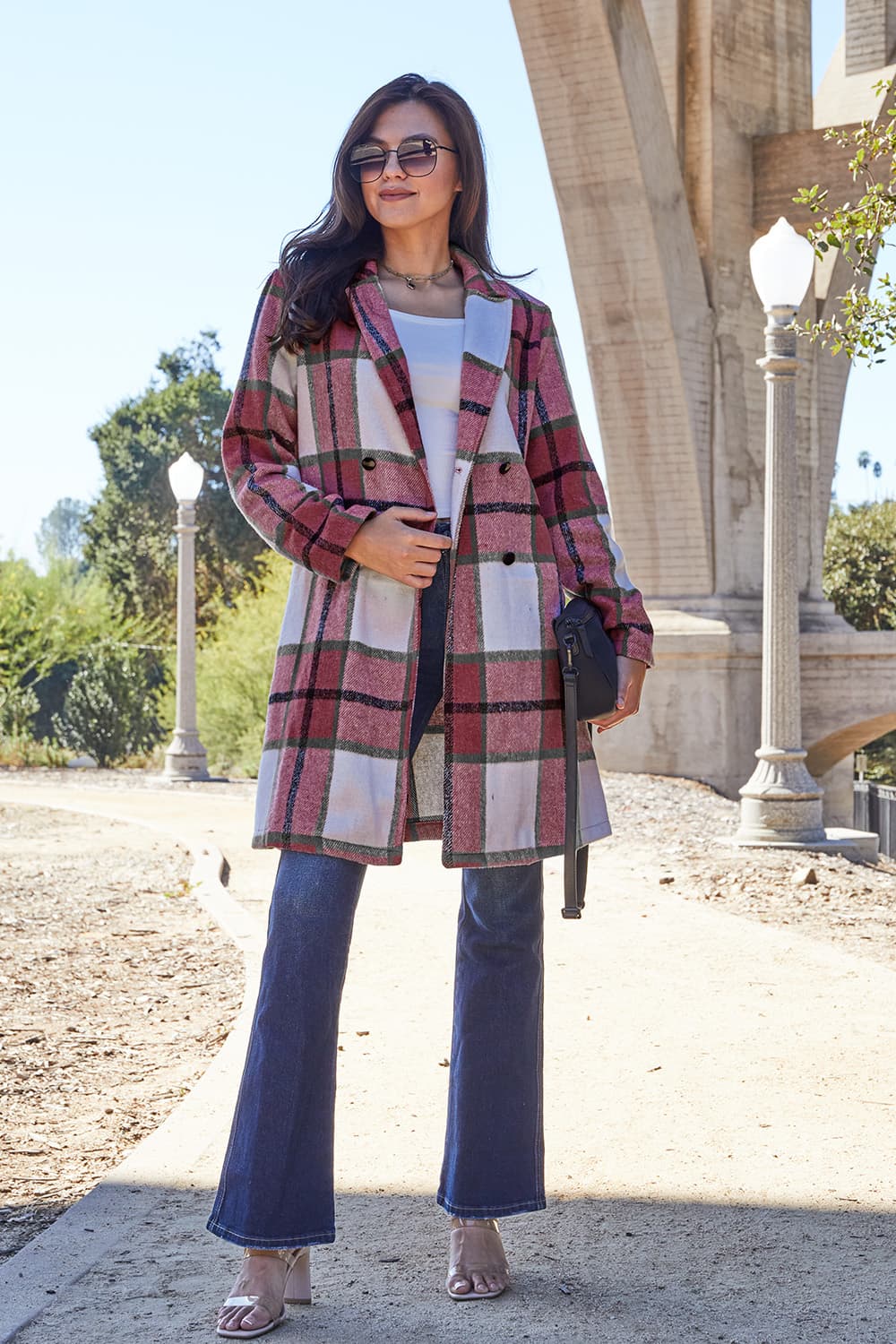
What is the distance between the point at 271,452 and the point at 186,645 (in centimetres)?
1407

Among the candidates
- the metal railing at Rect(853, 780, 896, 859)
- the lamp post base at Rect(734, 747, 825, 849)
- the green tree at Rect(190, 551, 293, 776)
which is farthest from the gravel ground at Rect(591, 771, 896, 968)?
the green tree at Rect(190, 551, 293, 776)

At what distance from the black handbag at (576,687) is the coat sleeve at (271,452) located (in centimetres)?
35

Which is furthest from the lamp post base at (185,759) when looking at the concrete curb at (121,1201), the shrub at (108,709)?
the concrete curb at (121,1201)

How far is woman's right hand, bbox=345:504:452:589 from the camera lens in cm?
232

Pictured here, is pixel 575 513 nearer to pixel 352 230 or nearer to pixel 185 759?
pixel 352 230

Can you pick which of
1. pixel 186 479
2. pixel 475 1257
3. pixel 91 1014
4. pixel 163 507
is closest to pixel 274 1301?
pixel 475 1257

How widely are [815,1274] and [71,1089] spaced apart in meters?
2.20

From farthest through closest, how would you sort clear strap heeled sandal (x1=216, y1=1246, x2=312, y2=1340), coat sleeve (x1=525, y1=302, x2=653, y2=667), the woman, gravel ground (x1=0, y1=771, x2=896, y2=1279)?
gravel ground (x1=0, y1=771, x2=896, y2=1279) → coat sleeve (x1=525, y1=302, x2=653, y2=667) → the woman → clear strap heeled sandal (x1=216, y1=1246, x2=312, y2=1340)

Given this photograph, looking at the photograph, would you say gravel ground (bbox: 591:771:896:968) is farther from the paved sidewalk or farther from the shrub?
the shrub

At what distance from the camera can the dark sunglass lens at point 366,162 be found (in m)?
2.58

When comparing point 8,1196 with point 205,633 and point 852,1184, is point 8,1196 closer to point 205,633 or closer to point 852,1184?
point 852,1184

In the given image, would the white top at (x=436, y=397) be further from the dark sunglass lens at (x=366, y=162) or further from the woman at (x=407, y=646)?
the dark sunglass lens at (x=366, y=162)

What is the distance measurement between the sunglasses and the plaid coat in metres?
0.19

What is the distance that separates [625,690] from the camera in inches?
97.3
